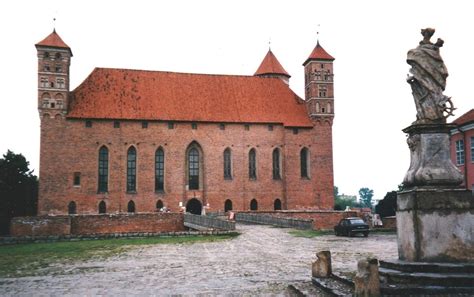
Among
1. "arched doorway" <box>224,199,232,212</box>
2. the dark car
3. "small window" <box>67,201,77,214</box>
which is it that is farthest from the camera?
"arched doorway" <box>224,199,232,212</box>

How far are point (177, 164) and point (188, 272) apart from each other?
35.1 meters

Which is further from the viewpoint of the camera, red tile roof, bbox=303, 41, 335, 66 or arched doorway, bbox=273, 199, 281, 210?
red tile roof, bbox=303, 41, 335, 66

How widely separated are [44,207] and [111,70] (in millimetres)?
15529

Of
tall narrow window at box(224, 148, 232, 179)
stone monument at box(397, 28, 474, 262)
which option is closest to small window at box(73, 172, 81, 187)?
tall narrow window at box(224, 148, 232, 179)

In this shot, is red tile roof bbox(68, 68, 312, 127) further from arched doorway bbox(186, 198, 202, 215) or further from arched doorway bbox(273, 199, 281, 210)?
arched doorway bbox(186, 198, 202, 215)

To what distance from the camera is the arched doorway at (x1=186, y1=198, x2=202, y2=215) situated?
159 ft

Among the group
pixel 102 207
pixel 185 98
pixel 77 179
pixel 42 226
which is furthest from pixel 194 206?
pixel 42 226

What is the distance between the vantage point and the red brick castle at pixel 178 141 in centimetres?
4559

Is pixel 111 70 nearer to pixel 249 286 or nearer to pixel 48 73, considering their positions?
pixel 48 73

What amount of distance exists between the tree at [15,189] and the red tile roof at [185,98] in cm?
970

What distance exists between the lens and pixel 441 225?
8.89m

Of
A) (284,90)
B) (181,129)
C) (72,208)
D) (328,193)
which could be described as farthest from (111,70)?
(328,193)

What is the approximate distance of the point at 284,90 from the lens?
54.7 m

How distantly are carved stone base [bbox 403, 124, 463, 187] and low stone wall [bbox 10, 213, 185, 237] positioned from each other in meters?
28.5
